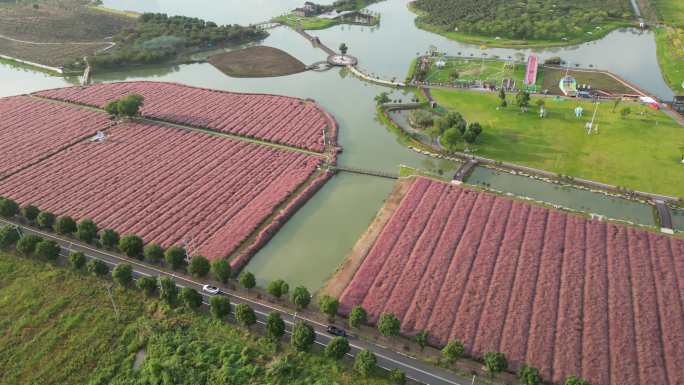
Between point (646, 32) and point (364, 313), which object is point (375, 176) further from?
point (646, 32)

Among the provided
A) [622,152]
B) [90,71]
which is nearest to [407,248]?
[622,152]

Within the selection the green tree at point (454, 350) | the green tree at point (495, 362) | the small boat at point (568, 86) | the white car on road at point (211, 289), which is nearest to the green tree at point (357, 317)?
the green tree at point (454, 350)

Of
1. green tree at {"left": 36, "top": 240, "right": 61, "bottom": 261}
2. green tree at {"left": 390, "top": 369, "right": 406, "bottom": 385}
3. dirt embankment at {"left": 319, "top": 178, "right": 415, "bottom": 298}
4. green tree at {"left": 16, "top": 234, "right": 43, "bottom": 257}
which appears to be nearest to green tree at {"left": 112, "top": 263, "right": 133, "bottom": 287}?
green tree at {"left": 36, "top": 240, "right": 61, "bottom": 261}

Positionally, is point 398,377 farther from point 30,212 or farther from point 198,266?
point 30,212

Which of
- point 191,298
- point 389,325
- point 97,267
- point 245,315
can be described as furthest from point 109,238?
point 389,325

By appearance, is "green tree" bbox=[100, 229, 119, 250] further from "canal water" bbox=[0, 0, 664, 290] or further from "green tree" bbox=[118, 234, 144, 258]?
"canal water" bbox=[0, 0, 664, 290]

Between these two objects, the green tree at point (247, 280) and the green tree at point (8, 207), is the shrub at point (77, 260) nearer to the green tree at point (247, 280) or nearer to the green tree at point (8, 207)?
the green tree at point (8, 207)
